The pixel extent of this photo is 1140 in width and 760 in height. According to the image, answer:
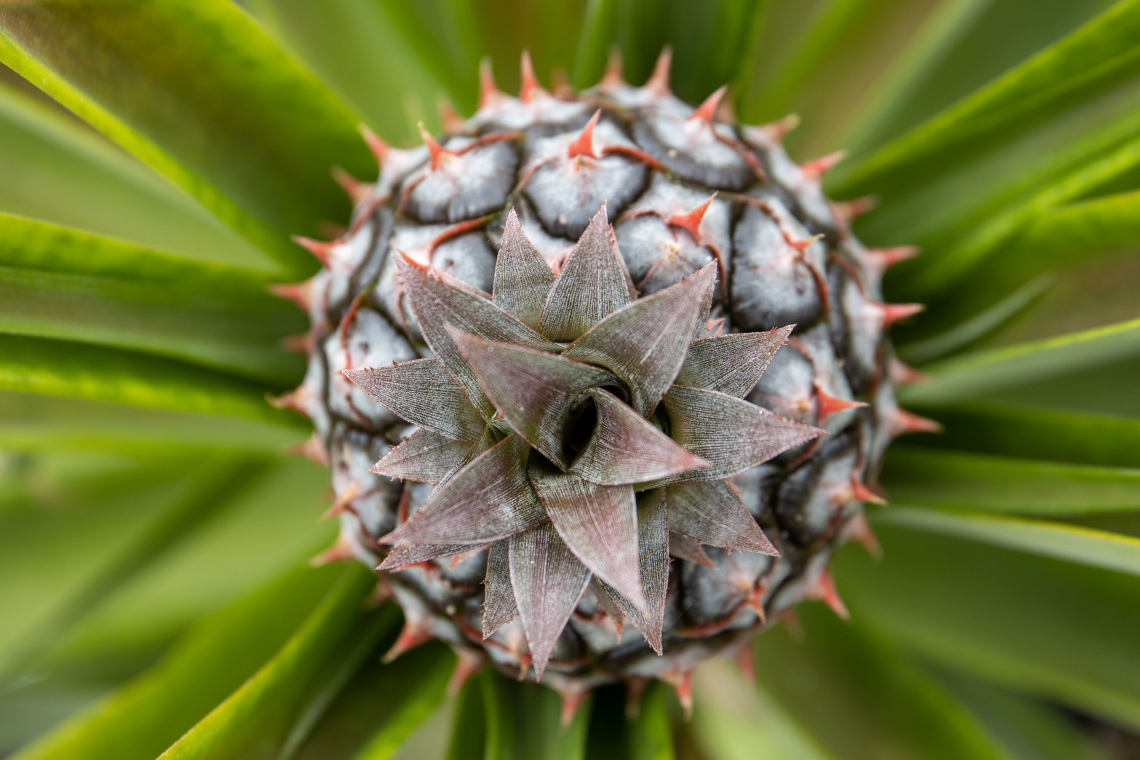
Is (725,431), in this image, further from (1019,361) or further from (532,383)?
(1019,361)

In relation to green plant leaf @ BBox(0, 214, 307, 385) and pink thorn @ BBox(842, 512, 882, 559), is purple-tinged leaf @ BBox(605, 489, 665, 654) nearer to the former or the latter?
pink thorn @ BBox(842, 512, 882, 559)

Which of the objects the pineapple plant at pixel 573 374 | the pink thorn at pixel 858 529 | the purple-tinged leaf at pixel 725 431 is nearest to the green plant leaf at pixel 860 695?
the pineapple plant at pixel 573 374

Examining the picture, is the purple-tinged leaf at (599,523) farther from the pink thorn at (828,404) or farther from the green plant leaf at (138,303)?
the green plant leaf at (138,303)

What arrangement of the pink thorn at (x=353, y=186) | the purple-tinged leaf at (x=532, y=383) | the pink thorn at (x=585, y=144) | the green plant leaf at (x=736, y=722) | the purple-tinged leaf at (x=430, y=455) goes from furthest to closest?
1. the green plant leaf at (x=736, y=722)
2. the pink thorn at (x=353, y=186)
3. the pink thorn at (x=585, y=144)
4. the purple-tinged leaf at (x=430, y=455)
5. the purple-tinged leaf at (x=532, y=383)

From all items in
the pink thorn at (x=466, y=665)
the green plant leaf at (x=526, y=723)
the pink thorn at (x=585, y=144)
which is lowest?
the green plant leaf at (x=526, y=723)

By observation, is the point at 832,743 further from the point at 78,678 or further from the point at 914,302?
the point at 78,678

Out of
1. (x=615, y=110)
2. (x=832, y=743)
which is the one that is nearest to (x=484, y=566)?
(x=615, y=110)

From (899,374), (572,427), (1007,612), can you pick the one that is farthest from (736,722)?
(572,427)

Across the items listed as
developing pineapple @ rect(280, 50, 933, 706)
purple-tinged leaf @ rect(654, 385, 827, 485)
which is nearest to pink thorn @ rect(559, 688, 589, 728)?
developing pineapple @ rect(280, 50, 933, 706)
